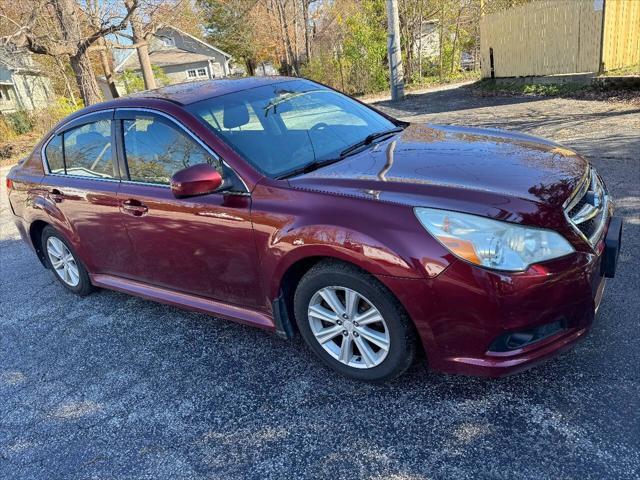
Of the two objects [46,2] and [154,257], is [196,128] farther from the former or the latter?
[46,2]

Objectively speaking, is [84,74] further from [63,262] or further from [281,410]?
[281,410]

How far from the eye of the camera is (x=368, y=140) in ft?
11.5

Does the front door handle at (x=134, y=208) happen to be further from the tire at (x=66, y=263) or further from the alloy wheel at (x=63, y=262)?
the alloy wheel at (x=63, y=262)

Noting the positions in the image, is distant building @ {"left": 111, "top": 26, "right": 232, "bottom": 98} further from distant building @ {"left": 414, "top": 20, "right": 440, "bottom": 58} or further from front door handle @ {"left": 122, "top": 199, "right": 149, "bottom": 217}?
front door handle @ {"left": 122, "top": 199, "right": 149, "bottom": 217}

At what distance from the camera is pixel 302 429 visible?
8.62 feet

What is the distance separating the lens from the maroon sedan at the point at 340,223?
233 centimetres

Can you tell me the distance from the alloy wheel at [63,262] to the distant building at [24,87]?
107 feet

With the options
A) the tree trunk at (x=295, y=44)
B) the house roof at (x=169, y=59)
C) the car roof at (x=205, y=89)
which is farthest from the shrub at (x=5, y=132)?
the house roof at (x=169, y=59)

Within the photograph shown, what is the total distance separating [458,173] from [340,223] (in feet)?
2.30

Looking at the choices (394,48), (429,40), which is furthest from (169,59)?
(394,48)

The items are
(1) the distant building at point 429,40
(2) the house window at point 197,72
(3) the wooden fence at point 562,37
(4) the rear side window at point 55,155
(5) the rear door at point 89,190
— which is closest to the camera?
(5) the rear door at point 89,190

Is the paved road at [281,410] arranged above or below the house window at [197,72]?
below

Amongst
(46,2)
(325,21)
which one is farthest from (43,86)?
(46,2)

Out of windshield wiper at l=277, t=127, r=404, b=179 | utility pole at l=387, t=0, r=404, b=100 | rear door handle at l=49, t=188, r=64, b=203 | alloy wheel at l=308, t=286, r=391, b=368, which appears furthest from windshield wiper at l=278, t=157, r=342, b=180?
utility pole at l=387, t=0, r=404, b=100
